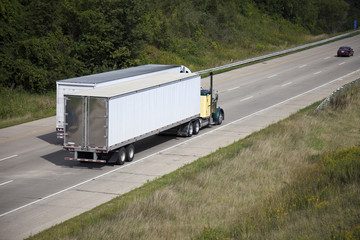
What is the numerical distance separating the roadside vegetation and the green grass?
14.9m

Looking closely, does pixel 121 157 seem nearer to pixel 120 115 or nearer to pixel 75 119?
pixel 120 115

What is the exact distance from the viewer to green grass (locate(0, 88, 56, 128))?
32.8 meters

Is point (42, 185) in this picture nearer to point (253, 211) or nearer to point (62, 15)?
point (253, 211)

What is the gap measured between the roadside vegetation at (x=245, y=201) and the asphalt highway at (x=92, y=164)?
1.10 m

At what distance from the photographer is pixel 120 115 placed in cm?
2119

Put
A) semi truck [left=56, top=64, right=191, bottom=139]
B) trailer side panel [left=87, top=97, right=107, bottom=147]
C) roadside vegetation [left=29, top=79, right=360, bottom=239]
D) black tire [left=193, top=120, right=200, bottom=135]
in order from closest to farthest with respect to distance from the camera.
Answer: roadside vegetation [left=29, top=79, right=360, bottom=239]
trailer side panel [left=87, top=97, right=107, bottom=147]
semi truck [left=56, top=64, right=191, bottom=139]
black tire [left=193, top=120, right=200, bottom=135]

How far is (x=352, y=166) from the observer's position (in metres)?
17.2

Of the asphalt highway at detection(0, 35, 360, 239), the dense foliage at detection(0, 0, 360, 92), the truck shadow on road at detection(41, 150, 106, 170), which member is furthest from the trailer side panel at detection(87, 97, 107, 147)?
the dense foliage at detection(0, 0, 360, 92)

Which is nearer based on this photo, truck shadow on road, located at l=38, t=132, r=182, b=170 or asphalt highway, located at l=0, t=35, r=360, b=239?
asphalt highway, located at l=0, t=35, r=360, b=239


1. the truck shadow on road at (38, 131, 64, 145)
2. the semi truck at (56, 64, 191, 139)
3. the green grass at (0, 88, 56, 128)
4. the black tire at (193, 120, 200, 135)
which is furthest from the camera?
the green grass at (0, 88, 56, 128)

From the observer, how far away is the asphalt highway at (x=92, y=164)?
16828 mm

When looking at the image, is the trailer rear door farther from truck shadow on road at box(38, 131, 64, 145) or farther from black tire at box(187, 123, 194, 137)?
black tire at box(187, 123, 194, 137)

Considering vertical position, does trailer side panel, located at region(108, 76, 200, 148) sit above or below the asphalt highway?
above

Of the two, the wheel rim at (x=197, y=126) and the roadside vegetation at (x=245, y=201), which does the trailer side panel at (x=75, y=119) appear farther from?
the wheel rim at (x=197, y=126)
